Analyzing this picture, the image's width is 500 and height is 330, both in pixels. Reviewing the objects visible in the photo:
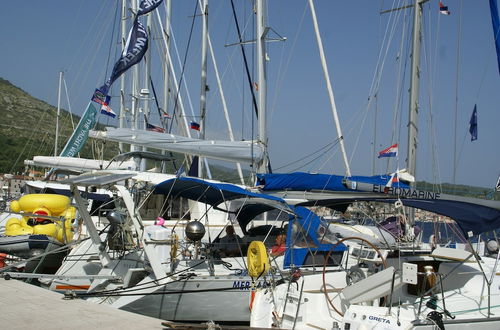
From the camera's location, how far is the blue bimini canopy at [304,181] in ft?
38.1

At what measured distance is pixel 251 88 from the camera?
1894 centimetres

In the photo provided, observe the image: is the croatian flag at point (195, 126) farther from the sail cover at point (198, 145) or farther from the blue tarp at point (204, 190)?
the blue tarp at point (204, 190)

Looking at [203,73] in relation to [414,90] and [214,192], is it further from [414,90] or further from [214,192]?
[214,192]

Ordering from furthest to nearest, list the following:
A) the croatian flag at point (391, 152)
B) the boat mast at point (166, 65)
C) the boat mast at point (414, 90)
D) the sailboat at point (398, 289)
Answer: the boat mast at point (166, 65)
the croatian flag at point (391, 152)
the boat mast at point (414, 90)
the sailboat at point (398, 289)

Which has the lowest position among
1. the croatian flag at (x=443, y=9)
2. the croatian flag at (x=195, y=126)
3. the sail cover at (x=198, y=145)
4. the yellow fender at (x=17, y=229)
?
the yellow fender at (x=17, y=229)

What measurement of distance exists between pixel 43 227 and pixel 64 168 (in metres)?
5.11

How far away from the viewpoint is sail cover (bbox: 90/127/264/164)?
551 inches

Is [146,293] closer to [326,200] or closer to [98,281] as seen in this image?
[98,281]

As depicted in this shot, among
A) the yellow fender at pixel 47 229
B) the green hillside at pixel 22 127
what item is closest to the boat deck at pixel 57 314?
the yellow fender at pixel 47 229

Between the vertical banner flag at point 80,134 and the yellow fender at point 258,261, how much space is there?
15.1m

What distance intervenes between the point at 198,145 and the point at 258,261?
6182mm

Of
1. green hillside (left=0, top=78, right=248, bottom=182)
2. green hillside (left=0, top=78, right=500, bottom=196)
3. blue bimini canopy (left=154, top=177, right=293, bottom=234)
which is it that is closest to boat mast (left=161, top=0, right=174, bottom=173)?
blue bimini canopy (left=154, top=177, right=293, bottom=234)

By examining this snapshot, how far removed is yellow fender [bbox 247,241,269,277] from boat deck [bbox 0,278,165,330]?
1.84 m

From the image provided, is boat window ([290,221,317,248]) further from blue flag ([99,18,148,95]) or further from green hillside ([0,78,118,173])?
green hillside ([0,78,118,173])
